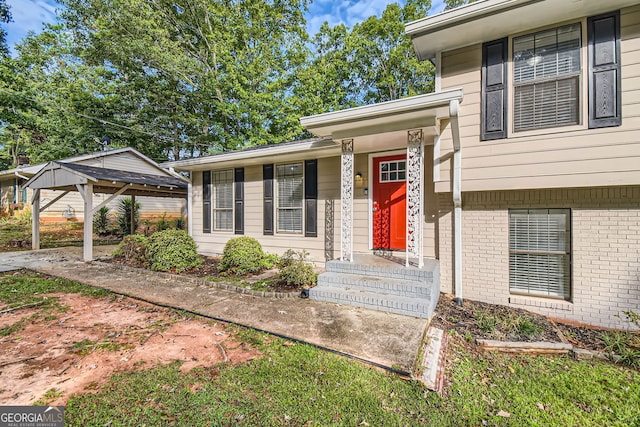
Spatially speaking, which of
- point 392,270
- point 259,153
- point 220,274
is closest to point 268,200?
point 259,153

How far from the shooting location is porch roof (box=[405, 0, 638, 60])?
12.0 ft

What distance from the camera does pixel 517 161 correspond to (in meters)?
4.13

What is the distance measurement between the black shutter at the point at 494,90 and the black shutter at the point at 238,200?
5856 millimetres

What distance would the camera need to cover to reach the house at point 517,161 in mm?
3682

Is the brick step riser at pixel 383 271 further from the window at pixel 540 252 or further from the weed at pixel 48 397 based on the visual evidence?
the weed at pixel 48 397

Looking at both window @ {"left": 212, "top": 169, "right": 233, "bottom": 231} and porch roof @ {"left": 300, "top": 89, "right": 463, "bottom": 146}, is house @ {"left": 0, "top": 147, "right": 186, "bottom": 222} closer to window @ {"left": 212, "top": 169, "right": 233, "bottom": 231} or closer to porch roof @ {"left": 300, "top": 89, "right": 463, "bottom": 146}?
window @ {"left": 212, "top": 169, "right": 233, "bottom": 231}

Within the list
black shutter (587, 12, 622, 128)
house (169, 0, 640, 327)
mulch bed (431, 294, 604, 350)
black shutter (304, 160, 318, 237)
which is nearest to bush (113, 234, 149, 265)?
black shutter (304, 160, 318, 237)


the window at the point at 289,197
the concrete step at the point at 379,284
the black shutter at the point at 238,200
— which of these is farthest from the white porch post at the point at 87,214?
the concrete step at the point at 379,284

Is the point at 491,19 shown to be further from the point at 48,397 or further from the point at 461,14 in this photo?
the point at 48,397

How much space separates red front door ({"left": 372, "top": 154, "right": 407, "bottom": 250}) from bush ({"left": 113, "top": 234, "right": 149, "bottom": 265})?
590 cm

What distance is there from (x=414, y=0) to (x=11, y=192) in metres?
26.0

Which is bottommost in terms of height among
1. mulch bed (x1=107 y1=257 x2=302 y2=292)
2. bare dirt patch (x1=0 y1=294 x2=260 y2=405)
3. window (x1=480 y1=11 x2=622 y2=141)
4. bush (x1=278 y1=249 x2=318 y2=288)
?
bare dirt patch (x1=0 y1=294 x2=260 y2=405)

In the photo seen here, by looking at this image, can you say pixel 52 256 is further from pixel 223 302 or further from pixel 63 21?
pixel 63 21

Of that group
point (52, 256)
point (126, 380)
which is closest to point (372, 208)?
point (126, 380)
